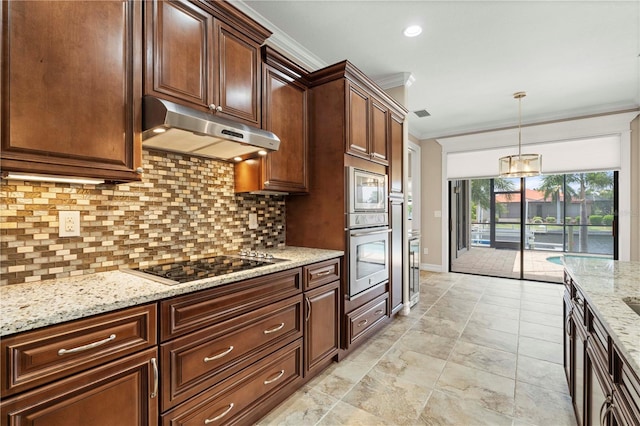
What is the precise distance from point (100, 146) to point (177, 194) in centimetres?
65

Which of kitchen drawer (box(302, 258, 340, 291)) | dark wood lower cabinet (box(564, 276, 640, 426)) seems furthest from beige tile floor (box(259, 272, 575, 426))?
kitchen drawer (box(302, 258, 340, 291))

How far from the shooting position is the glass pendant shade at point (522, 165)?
12.2 ft

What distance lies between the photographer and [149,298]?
3.95 ft

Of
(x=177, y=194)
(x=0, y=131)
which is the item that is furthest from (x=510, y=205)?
(x=0, y=131)

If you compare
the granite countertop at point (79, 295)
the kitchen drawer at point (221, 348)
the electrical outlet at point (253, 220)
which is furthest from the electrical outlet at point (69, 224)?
the electrical outlet at point (253, 220)

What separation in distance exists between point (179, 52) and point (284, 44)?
134 centimetres

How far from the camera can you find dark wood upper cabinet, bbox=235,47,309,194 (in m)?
2.19

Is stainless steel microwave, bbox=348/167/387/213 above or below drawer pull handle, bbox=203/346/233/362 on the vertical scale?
above

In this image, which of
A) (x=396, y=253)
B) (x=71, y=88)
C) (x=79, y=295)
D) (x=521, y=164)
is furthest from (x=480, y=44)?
(x=79, y=295)

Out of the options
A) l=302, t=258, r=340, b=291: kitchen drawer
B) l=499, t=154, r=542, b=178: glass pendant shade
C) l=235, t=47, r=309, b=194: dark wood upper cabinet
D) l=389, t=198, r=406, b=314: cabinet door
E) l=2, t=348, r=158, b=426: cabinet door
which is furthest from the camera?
l=499, t=154, r=542, b=178: glass pendant shade

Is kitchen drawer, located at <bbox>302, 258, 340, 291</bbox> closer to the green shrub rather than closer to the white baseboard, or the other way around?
the white baseboard

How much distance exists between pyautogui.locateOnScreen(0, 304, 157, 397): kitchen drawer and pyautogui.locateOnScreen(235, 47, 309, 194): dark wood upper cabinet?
124 cm

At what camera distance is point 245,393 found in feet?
5.32

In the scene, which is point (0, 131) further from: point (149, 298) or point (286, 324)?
point (286, 324)
